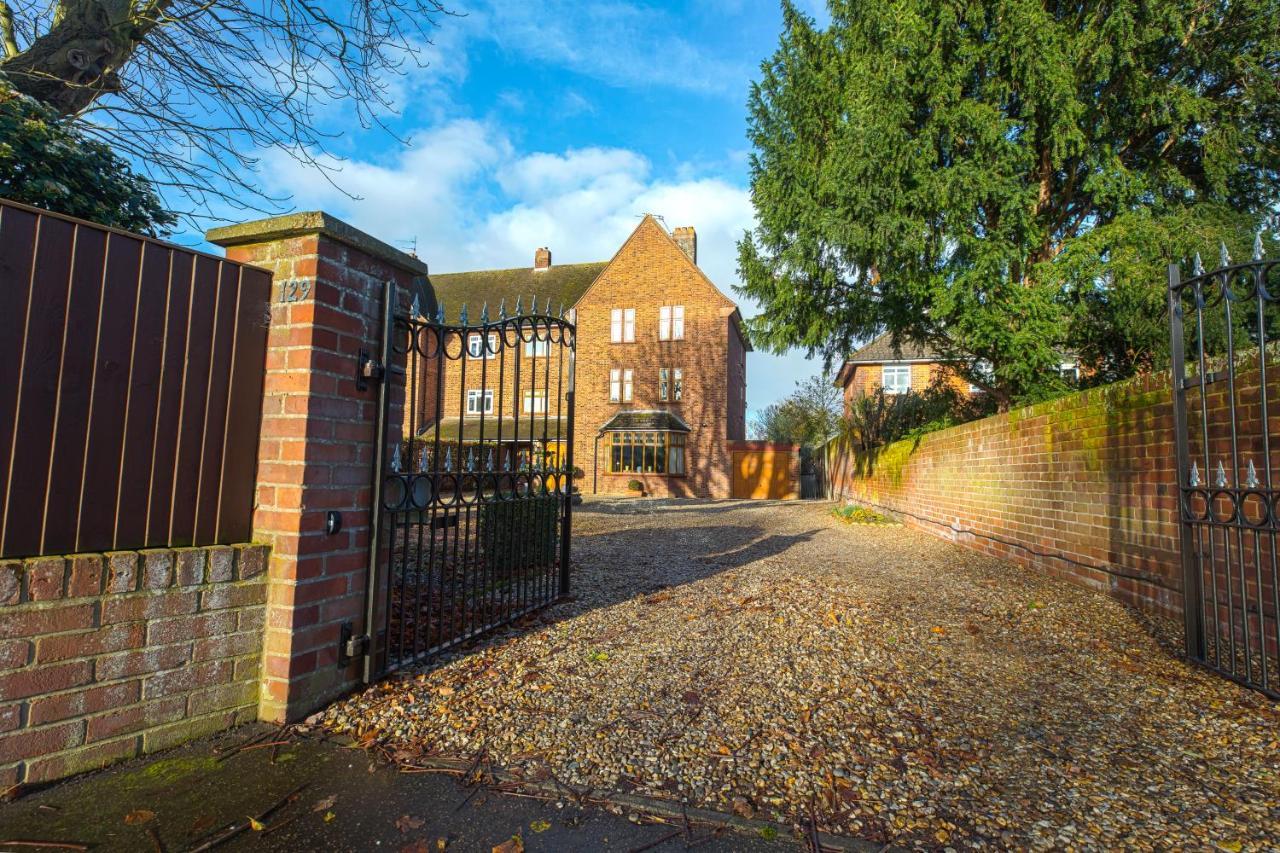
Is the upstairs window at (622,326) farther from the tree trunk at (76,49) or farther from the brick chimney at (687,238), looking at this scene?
the tree trunk at (76,49)

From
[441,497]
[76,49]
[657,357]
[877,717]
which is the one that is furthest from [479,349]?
[657,357]

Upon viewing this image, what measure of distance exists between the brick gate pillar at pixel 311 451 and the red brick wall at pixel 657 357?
21.2m

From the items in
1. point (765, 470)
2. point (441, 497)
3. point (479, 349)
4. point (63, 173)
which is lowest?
point (441, 497)

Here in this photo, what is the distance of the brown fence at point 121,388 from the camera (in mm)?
2059

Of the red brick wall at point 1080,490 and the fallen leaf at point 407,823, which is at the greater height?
the red brick wall at point 1080,490

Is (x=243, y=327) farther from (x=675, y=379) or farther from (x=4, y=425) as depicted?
(x=675, y=379)

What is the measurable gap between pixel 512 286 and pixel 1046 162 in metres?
23.1

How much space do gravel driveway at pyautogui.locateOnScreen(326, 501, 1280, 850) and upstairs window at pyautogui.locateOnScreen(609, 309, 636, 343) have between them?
68.6 ft

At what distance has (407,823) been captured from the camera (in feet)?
6.33

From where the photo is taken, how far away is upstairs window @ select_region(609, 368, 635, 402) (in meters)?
25.2

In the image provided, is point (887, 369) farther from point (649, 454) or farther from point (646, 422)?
point (649, 454)

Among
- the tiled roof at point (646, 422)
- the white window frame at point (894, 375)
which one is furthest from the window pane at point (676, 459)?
the white window frame at point (894, 375)

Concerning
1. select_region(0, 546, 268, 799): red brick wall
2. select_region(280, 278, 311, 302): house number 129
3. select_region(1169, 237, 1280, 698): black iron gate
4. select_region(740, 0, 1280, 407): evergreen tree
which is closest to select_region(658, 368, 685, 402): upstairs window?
select_region(740, 0, 1280, 407): evergreen tree

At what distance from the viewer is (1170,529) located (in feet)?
14.5
